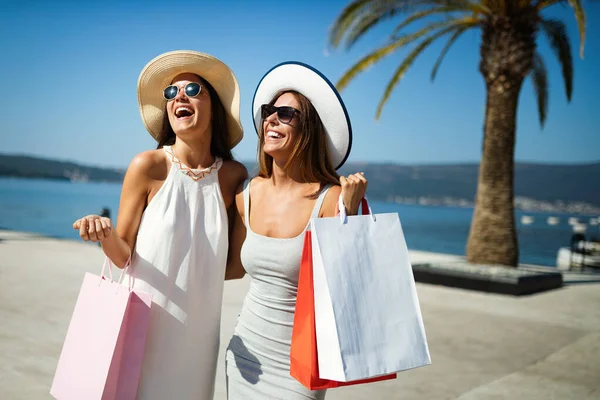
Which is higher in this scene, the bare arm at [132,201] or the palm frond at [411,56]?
the palm frond at [411,56]

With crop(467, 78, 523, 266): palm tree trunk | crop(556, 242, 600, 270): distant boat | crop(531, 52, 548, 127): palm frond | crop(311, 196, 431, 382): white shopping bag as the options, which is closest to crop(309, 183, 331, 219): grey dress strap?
crop(311, 196, 431, 382): white shopping bag

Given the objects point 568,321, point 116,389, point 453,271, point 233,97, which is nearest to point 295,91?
point 233,97

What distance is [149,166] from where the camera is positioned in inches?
93.9

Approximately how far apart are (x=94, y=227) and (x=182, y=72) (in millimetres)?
872

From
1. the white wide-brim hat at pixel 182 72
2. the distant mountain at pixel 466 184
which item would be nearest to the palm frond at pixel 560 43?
the white wide-brim hat at pixel 182 72

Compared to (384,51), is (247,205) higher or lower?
lower

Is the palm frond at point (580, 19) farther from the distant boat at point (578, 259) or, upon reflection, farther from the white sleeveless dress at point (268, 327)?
the white sleeveless dress at point (268, 327)

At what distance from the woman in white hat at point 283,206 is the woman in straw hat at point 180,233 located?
0.13 meters

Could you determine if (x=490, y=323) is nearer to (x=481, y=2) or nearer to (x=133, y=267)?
(x=133, y=267)

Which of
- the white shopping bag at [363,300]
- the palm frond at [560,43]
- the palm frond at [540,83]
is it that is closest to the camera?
the white shopping bag at [363,300]

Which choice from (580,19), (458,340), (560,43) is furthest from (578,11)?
(458,340)

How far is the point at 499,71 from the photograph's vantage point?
10.4 m

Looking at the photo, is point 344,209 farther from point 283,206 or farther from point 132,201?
point 132,201

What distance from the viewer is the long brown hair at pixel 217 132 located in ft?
8.64
